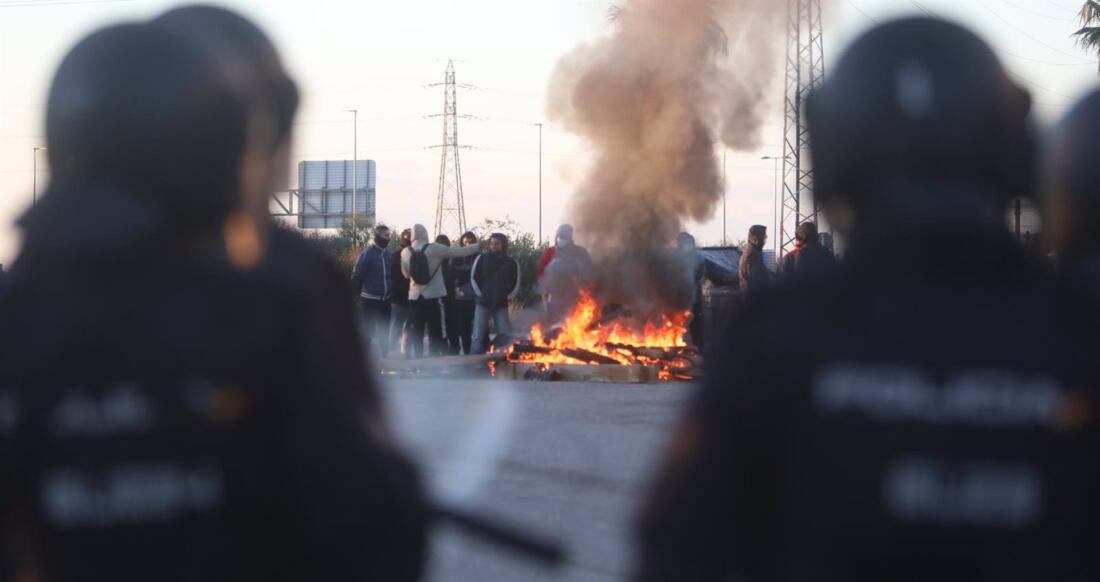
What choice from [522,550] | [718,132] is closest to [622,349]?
[718,132]

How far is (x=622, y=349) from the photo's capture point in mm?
15781

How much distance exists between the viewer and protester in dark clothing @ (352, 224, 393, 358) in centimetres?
1611

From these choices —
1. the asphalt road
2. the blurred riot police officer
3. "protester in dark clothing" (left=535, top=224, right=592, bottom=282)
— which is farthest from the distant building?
the blurred riot police officer

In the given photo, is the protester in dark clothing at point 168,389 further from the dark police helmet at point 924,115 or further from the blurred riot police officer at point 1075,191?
the blurred riot police officer at point 1075,191

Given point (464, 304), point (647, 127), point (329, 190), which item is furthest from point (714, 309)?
point (329, 190)

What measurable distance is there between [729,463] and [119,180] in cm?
85

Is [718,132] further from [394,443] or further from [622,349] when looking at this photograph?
[394,443]

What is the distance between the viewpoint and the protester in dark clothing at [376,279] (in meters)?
16.1

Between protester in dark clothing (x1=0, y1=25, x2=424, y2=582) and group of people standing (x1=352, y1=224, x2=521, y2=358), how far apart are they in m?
14.0

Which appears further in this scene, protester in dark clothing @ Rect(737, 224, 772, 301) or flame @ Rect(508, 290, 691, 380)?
flame @ Rect(508, 290, 691, 380)

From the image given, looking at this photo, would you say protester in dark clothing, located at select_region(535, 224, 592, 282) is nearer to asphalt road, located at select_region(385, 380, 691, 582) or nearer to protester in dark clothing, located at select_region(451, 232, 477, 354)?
protester in dark clothing, located at select_region(451, 232, 477, 354)

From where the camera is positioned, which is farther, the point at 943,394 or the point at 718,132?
the point at 718,132

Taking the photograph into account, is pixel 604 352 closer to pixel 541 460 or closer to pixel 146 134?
pixel 541 460

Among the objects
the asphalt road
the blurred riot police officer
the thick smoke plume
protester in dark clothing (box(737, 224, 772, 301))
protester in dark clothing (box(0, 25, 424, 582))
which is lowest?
the asphalt road
